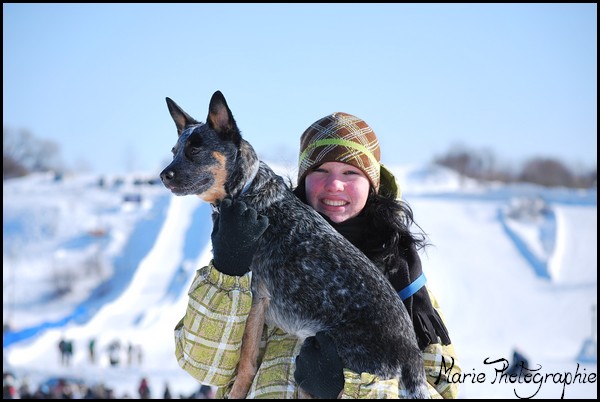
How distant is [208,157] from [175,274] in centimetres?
3805

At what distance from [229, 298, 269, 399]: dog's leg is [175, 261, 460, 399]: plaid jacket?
46mm

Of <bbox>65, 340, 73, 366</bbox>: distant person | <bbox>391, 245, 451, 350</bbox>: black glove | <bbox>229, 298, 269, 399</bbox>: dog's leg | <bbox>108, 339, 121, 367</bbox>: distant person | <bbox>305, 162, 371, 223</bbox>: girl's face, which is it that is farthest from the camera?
<bbox>65, 340, 73, 366</bbox>: distant person

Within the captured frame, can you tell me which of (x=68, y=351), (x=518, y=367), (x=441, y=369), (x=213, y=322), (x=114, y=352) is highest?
(x=213, y=322)

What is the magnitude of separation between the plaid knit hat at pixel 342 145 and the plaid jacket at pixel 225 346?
3.33ft

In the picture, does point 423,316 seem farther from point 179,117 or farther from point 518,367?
point 518,367

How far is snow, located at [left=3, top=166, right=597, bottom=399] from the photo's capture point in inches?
1088

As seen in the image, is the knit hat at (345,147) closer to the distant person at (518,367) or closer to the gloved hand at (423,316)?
the gloved hand at (423,316)

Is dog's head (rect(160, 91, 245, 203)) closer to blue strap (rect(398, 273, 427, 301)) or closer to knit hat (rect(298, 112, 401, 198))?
knit hat (rect(298, 112, 401, 198))

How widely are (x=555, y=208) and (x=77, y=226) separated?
1556 inches

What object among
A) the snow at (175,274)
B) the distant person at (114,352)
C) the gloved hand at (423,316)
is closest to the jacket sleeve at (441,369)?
the gloved hand at (423,316)

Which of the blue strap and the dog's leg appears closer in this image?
the dog's leg

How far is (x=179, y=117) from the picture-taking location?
4.76 m

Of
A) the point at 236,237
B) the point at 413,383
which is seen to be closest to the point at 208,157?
the point at 236,237

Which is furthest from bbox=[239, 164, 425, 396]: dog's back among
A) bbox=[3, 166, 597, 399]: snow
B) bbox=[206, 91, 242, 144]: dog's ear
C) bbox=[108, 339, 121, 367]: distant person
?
bbox=[108, 339, 121, 367]: distant person
